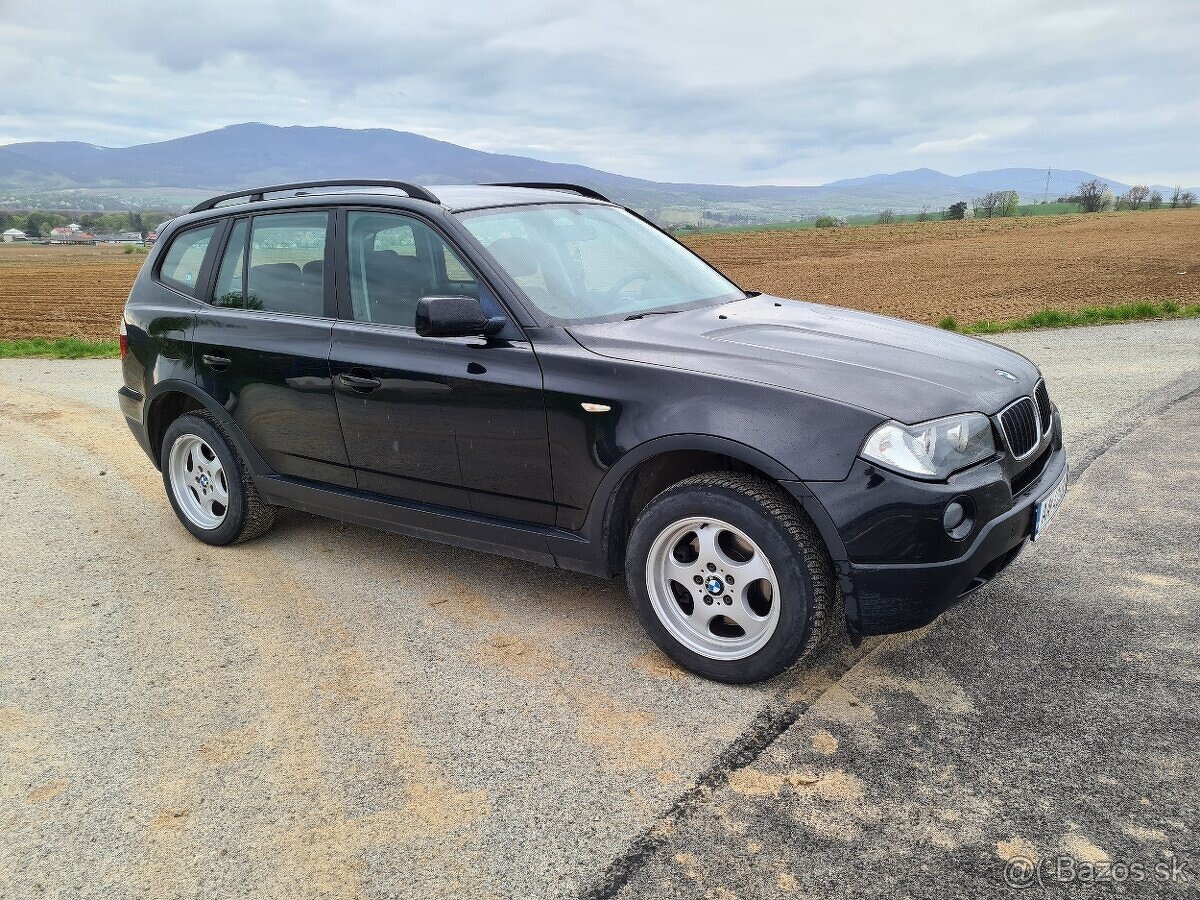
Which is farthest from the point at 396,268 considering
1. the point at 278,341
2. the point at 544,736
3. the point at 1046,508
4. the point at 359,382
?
the point at 1046,508

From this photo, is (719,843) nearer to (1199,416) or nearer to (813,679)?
(813,679)

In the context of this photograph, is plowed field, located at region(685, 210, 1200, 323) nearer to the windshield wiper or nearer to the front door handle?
the windshield wiper

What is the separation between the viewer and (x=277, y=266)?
4.63 meters

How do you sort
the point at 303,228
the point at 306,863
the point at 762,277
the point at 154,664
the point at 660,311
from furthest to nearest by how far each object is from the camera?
the point at 762,277
the point at 303,228
the point at 660,311
the point at 154,664
the point at 306,863

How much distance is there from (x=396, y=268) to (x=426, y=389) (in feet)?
2.09

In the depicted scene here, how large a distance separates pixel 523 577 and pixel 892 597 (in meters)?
1.97

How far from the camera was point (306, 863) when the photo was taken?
99.3 inches

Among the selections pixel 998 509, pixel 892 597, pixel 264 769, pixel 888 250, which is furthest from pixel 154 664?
pixel 888 250

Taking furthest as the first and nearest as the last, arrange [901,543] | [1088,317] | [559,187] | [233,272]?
1. [1088,317]
2. [559,187]
3. [233,272]
4. [901,543]

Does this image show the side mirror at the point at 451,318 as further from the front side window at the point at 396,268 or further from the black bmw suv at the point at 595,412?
the front side window at the point at 396,268

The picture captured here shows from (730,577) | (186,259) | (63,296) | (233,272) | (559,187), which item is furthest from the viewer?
(63,296)

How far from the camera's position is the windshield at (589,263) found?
3.92m

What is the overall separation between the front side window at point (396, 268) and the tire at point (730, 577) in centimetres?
130

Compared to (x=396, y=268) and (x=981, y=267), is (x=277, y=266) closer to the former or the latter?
(x=396, y=268)
